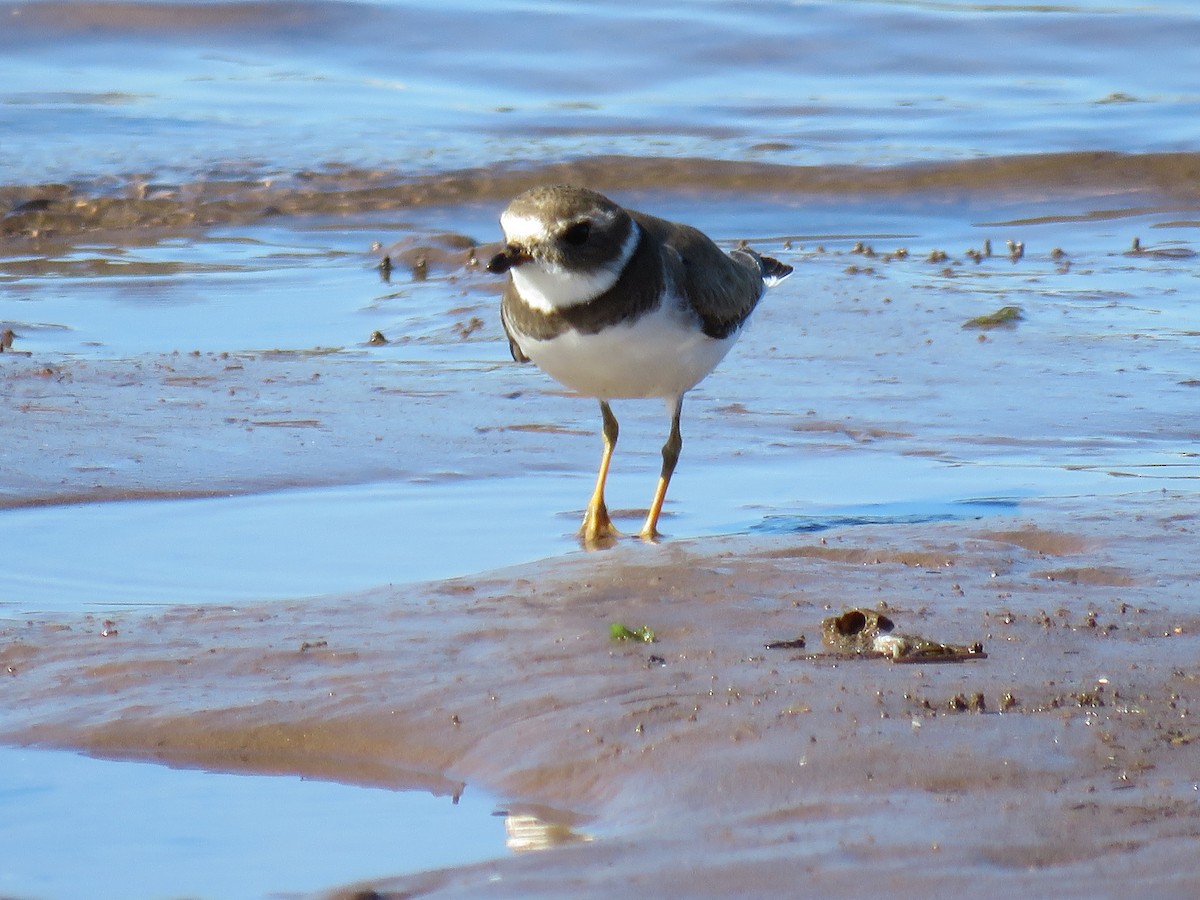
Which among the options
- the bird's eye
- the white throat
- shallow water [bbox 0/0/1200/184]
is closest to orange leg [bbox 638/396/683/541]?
the white throat

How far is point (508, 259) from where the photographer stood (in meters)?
4.84

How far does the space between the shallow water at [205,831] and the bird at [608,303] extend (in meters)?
1.92

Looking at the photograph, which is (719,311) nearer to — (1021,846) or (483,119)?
(1021,846)

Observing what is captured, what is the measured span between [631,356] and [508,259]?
1.90ft

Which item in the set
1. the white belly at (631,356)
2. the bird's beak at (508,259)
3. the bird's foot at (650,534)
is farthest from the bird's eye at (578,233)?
the bird's foot at (650,534)

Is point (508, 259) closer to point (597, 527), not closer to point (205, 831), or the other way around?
point (597, 527)

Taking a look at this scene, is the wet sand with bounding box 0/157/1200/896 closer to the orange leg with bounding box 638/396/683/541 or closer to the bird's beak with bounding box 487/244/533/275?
the orange leg with bounding box 638/396/683/541

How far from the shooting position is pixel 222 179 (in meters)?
11.8

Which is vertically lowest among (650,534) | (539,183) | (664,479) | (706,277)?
(650,534)

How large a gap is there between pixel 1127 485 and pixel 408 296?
463cm

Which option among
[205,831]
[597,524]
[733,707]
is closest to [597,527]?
[597,524]

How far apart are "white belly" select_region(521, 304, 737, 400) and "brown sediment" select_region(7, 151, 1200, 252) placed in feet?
21.0

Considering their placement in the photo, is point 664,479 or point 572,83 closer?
point 664,479

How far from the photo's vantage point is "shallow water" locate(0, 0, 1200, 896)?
5.13m
